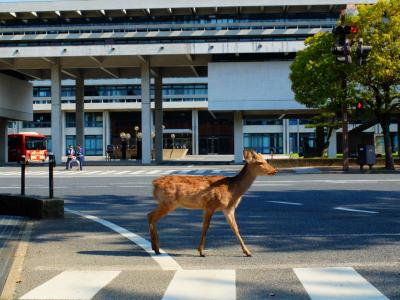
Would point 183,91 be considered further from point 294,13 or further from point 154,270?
point 154,270

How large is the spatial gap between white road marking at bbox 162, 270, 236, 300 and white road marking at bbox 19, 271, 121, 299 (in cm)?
73

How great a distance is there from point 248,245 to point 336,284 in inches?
99.3

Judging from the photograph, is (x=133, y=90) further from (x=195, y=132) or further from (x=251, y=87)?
(x=251, y=87)

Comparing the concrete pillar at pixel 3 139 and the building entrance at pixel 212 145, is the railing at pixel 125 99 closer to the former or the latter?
the building entrance at pixel 212 145

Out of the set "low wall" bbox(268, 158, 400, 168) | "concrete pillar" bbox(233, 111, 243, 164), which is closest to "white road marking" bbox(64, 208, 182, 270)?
"low wall" bbox(268, 158, 400, 168)

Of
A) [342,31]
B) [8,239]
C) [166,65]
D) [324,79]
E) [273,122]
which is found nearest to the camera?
[8,239]

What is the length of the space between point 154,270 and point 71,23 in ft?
198

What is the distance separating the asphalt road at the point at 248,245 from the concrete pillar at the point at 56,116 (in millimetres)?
32030

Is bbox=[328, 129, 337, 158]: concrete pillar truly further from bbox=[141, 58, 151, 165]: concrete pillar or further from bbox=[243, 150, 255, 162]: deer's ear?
bbox=[243, 150, 255, 162]: deer's ear

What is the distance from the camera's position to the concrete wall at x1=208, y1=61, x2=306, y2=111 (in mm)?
43812

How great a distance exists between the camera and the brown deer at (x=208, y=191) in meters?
6.70

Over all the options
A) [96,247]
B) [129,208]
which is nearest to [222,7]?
[129,208]

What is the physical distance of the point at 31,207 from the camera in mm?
11031

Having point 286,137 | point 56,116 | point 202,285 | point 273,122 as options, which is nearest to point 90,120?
point 273,122
